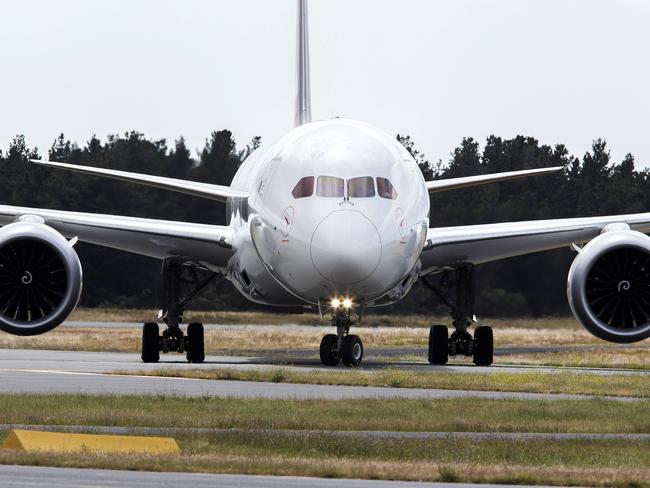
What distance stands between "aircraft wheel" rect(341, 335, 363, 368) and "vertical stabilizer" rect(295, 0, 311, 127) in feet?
28.9

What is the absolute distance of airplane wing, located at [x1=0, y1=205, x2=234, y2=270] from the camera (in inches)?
1049

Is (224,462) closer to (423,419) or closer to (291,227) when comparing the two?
(423,419)

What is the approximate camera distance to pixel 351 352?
24938 millimetres

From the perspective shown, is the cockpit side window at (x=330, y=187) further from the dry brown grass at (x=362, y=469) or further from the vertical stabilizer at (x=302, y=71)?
the dry brown grass at (x=362, y=469)

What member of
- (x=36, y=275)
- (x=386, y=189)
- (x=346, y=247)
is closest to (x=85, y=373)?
(x=36, y=275)

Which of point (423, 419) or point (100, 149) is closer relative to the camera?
point (423, 419)

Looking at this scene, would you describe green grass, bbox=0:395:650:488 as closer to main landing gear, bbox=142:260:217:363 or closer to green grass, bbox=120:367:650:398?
green grass, bbox=120:367:650:398

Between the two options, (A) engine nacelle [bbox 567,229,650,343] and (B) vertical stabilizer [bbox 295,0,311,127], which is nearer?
(A) engine nacelle [bbox 567,229,650,343]

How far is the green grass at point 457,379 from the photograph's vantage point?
67.2 feet

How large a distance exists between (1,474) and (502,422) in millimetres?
6273

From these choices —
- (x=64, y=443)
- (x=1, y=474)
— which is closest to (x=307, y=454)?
(x=64, y=443)

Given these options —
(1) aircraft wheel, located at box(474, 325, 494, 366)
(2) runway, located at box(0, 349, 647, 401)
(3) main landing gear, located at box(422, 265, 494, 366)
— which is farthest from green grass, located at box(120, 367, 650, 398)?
(3) main landing gear, located at box(422, 265, 494, 366)

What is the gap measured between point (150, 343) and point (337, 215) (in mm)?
A: 6135

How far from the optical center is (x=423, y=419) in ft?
51.3
